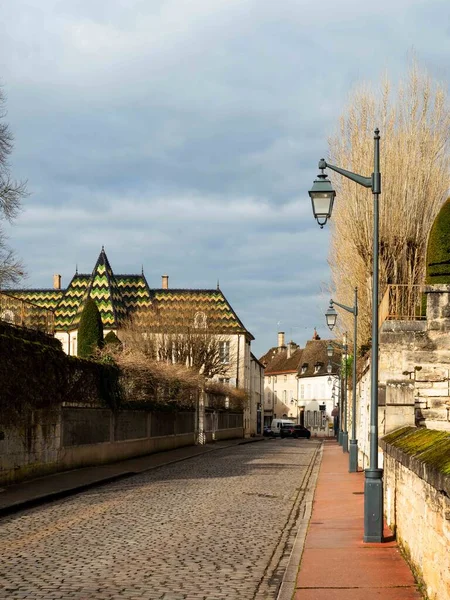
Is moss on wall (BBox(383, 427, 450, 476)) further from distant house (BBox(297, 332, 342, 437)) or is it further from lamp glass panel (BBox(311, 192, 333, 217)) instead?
distant house (BBox(297, 332, 342, 437))

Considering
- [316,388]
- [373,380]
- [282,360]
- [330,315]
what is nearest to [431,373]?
[373,380]

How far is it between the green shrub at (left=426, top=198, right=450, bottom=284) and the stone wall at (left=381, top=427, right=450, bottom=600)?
813cm

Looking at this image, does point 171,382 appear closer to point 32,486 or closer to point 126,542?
point 32,486

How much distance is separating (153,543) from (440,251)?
10.3 meters

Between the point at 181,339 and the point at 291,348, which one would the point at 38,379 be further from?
the point at 291,348

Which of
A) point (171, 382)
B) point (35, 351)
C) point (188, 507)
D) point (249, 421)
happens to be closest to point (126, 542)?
point (188, 507)

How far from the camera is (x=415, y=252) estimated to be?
30625 mm

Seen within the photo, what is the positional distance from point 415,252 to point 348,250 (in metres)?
2.78

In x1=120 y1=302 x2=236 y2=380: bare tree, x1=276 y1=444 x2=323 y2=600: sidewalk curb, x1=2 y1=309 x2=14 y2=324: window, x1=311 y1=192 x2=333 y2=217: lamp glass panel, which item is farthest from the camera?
x1=120 y1=302 x2=236 y2=380: bare tree

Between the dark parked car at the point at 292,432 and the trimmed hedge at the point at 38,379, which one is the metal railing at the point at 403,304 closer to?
the trimmed hedge at the point at 38,379

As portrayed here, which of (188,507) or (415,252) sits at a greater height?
(415,252)

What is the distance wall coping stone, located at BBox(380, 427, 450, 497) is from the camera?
21.5ft

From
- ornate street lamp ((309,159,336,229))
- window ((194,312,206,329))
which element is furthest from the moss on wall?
window ((194,312,206,329))

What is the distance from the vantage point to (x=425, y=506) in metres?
7.86
